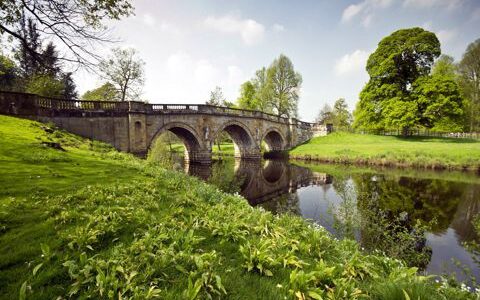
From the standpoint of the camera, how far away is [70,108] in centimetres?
1727

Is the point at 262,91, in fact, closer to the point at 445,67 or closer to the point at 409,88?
the point at 409,88

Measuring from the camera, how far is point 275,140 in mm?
42406

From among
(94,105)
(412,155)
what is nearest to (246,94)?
(412,155)

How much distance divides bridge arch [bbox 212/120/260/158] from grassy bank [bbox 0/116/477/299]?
90.3 ft

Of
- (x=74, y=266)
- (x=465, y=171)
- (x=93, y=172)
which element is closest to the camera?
(x=74, y=266)

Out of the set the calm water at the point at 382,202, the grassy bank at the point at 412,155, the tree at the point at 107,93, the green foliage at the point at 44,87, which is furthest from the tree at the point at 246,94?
the green foliage at the point at 44,87

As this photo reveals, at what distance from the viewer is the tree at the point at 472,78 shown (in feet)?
127

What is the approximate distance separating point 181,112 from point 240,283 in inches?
990

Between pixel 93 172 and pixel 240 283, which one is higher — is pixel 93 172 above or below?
above

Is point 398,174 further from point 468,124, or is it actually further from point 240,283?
point 468,124

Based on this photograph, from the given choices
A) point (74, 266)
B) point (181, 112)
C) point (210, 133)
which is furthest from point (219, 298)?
point (210, 133)

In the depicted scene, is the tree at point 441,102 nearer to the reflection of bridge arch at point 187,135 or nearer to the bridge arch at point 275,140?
the bridge arch at point 275,140

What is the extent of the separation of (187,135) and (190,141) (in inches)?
50.6

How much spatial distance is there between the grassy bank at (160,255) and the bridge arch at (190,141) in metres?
20.3
